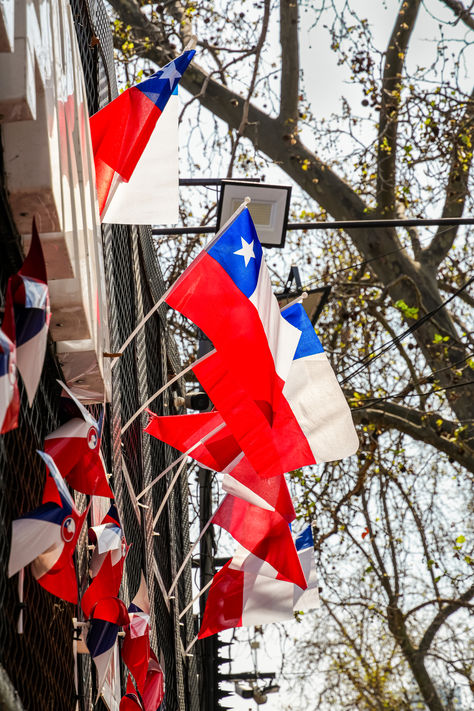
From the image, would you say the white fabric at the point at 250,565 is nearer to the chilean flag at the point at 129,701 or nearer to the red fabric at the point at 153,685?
the red fabric at the point at 153,685

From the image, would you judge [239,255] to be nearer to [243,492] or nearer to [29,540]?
[243,492]

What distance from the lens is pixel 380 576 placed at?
15.2 meters

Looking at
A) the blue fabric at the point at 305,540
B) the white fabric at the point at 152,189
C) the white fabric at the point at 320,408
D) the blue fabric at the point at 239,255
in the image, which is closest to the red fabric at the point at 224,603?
the blue fabric at the point at 305,540

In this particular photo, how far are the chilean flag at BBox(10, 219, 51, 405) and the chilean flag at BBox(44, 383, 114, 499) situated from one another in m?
0.62

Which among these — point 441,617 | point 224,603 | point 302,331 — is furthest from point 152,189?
point 441,617

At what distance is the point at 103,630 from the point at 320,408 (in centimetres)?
191

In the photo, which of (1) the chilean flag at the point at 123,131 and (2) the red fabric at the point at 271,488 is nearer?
(1) the chilean flag at the point at 123,131

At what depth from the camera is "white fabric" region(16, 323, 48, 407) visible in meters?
2.14

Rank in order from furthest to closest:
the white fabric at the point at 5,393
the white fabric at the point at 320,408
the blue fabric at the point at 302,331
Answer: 1. the blue fabric at the point at 302,331
2. the white fabric at the point at 320,408
3. the white fabric at the point at 5,393

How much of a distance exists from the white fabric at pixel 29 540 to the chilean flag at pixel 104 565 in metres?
1.00

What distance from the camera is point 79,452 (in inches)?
112

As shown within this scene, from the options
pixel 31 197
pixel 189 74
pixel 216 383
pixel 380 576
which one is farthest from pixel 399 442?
pixel 31 197

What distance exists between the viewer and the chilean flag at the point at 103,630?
335 centimetres

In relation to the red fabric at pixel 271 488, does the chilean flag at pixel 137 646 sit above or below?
below
